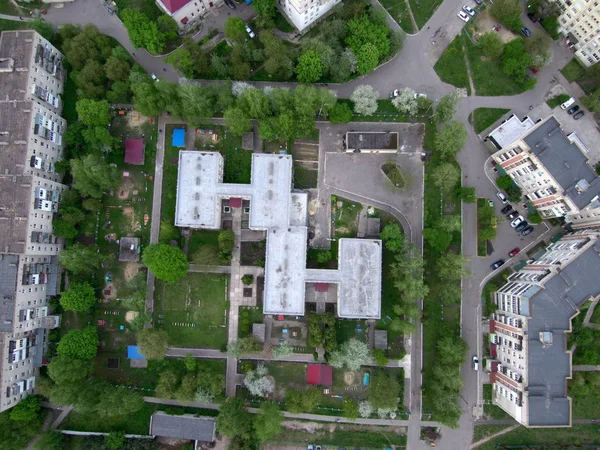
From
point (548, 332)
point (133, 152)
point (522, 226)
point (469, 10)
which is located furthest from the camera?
point (469, 10)

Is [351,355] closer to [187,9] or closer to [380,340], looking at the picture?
[380,340]

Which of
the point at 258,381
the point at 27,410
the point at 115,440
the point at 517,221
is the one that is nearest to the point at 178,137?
the point at 258,381

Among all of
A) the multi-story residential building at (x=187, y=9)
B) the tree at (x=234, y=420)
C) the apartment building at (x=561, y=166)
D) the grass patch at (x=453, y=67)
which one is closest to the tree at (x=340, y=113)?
the grass patch at (x=453, y=67)

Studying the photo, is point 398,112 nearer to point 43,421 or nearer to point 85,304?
point 85,304

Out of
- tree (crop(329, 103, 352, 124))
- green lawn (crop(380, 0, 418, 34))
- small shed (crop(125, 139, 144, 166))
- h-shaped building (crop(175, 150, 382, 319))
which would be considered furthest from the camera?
green lawn (crop(380, 0, 418, 34))

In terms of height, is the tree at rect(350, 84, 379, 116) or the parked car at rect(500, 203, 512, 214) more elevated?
the tree at rect(350, 84, 379, 116)

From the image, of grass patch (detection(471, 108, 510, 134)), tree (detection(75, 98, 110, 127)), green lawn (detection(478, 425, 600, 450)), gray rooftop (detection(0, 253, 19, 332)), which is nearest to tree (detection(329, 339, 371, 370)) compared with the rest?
green lawn (detection(478, 425, 600, 450))

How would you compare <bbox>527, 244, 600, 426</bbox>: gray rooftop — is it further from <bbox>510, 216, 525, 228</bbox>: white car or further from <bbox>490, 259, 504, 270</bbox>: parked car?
<bbox>510, 216, 525, 228</bbox>: white car
